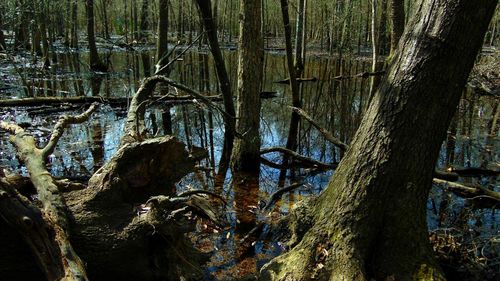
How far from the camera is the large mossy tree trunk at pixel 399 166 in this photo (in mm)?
2770

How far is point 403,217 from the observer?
310 centimetres

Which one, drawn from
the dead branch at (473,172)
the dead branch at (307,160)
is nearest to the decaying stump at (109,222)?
the dead branch at (307,160)

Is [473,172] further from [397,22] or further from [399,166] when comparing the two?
[399,166]

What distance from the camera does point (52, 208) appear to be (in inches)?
112

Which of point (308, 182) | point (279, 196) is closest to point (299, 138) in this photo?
point (308, 182)

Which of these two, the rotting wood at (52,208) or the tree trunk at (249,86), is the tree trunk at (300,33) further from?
the rotting wood at (52,208)

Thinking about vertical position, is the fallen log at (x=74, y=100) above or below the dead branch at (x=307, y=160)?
above

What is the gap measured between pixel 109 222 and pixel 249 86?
12.5ft

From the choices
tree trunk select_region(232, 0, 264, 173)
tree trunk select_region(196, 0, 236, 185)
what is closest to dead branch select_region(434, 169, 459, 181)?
tree trunk select_region(232, 0, 264, 173)

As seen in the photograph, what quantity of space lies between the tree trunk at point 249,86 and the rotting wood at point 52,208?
9.92 feet

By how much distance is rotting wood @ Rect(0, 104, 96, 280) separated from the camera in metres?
2.43

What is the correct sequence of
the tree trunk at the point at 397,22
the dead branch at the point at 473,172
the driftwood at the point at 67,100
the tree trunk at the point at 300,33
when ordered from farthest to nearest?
the tree trunk at the point at 300,33, the driftwood at the point at 67,100, the tree trunk at the point at 397,22, the dead branch at the point at 473,172

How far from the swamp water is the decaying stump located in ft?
3.05

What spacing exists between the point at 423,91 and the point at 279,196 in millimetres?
3085
